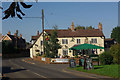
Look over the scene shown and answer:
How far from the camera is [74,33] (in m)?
56.2

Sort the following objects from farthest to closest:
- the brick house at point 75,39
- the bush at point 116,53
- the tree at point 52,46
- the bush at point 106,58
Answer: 1. the brick house at point 75,39
2. the tree at point 52,46
3. the bush at point 106,58
4. the bush at point 116,53

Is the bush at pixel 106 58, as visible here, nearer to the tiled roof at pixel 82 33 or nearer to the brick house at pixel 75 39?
the brick house at pixel 75 39

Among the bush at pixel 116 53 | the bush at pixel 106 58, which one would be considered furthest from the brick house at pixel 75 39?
the bush at pixel 116 53

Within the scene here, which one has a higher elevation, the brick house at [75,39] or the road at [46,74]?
the brick house at [75,39]

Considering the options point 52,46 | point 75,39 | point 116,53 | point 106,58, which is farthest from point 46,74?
point 75,39

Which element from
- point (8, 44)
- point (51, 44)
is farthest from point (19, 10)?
point (8, 44)

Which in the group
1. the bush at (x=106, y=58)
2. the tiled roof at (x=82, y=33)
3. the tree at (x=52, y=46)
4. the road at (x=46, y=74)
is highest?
the tiled roof at (x=82, y=33)

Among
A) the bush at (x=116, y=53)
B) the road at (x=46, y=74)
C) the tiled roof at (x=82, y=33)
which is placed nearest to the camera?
the road at (x=46, y=74)

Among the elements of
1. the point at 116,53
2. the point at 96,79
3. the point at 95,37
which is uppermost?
the point at 95,37

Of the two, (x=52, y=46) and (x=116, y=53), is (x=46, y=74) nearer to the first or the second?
(x=116, y=53)

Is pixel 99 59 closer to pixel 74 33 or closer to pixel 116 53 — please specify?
pixel 116 53

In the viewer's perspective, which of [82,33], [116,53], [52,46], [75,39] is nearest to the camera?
[116,53]

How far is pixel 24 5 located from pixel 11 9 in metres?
0.44

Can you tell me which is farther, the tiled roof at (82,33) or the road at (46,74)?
the tiled roof at (82,33)
